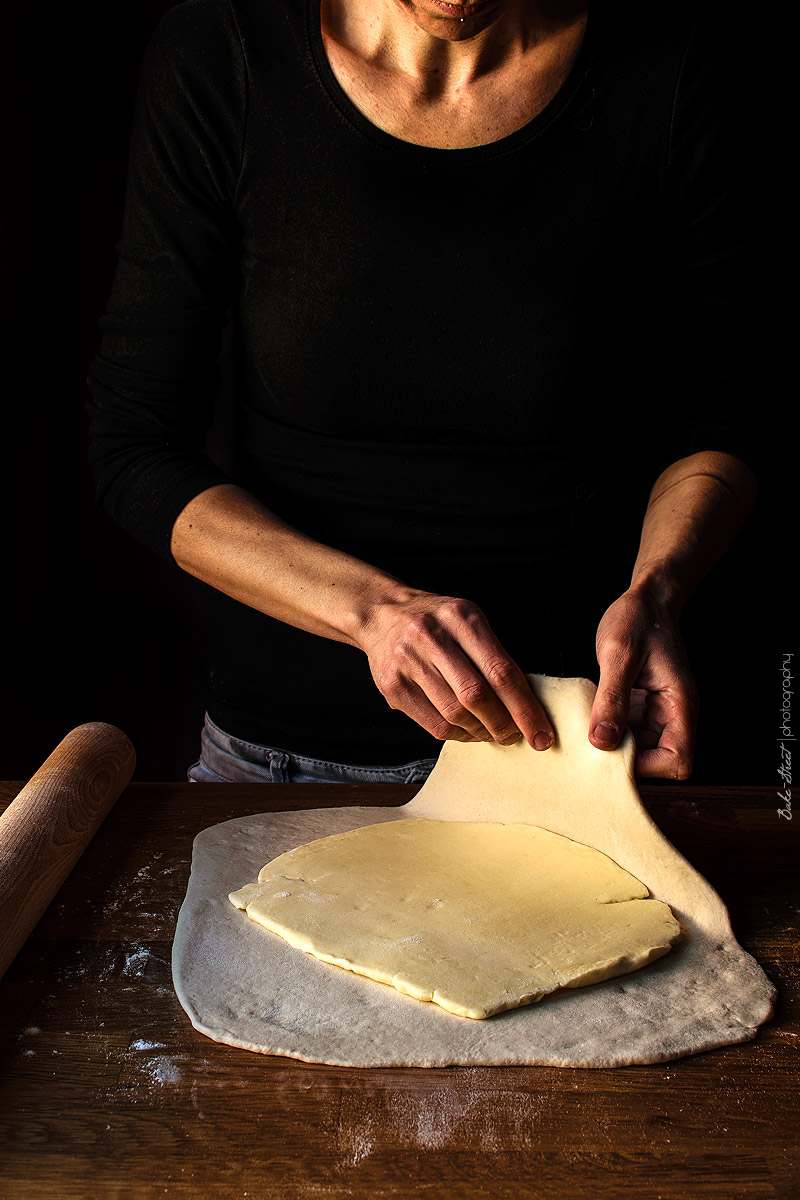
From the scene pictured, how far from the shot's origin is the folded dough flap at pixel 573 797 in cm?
104

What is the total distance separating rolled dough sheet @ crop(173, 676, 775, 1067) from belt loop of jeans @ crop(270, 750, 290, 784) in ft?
0.50

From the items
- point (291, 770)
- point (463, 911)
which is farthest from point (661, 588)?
point (291, 770)

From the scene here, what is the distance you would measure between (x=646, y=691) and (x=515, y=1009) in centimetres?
37

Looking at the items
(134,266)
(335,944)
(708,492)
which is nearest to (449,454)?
(708,492)

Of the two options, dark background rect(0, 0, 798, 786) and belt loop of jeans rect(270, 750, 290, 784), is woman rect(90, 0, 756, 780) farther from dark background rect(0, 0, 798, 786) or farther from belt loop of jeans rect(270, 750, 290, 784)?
dark background rect(0, 0, 798, 786)

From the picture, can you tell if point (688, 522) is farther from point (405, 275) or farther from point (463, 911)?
point (463, 911)

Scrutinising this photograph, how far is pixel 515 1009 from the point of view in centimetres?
88

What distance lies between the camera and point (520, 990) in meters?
0.88

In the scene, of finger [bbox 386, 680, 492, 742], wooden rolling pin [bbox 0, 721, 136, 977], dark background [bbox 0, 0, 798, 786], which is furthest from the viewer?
dark background [bbox 0, 0, 798, 786]

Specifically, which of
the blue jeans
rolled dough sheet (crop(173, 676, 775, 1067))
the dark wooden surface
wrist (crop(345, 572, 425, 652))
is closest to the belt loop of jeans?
the blue jeans

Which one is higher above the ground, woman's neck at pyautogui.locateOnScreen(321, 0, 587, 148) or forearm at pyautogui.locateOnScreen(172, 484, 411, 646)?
woman's neck at pyautogui.locateOnScreen(321, 0, 587, 148)

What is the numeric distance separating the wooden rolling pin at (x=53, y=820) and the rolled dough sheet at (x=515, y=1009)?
128 mm

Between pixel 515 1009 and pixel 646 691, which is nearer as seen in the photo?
pixel 515 1009

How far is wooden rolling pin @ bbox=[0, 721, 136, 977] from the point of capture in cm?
95
